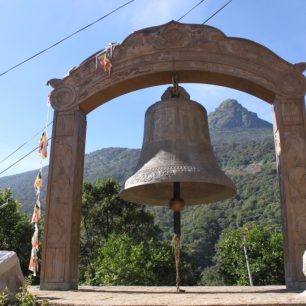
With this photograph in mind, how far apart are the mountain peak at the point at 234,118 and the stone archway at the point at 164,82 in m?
138

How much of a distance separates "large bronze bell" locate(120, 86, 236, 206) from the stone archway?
0.59 meters

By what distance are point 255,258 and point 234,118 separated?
133682mm

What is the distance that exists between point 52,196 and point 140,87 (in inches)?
94.6

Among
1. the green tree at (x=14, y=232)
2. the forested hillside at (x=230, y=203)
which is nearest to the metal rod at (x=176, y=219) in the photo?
the forested hillside at (x=230, y=203)

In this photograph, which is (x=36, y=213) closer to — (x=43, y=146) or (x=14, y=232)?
(x=43, y=146)

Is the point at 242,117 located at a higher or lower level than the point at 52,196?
higher

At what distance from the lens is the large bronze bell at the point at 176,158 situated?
5446 millimetres

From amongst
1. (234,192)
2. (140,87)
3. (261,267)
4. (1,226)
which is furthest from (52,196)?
(1,226)

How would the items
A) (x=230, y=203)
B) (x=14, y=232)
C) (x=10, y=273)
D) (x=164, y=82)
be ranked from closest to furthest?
(x=10, y=273) < (x=164, y=82) < (x=14, y=232) < (x=230, y=203)

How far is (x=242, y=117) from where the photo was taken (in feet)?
488

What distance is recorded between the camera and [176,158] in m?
5.70

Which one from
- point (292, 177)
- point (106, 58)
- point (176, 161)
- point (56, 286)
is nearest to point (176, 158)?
point (176, 161)

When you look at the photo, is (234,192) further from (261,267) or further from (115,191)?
(115,191)

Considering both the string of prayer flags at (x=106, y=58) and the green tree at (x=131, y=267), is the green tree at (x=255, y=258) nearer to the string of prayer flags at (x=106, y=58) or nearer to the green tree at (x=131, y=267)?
the green tree at (x=131, y=267)
